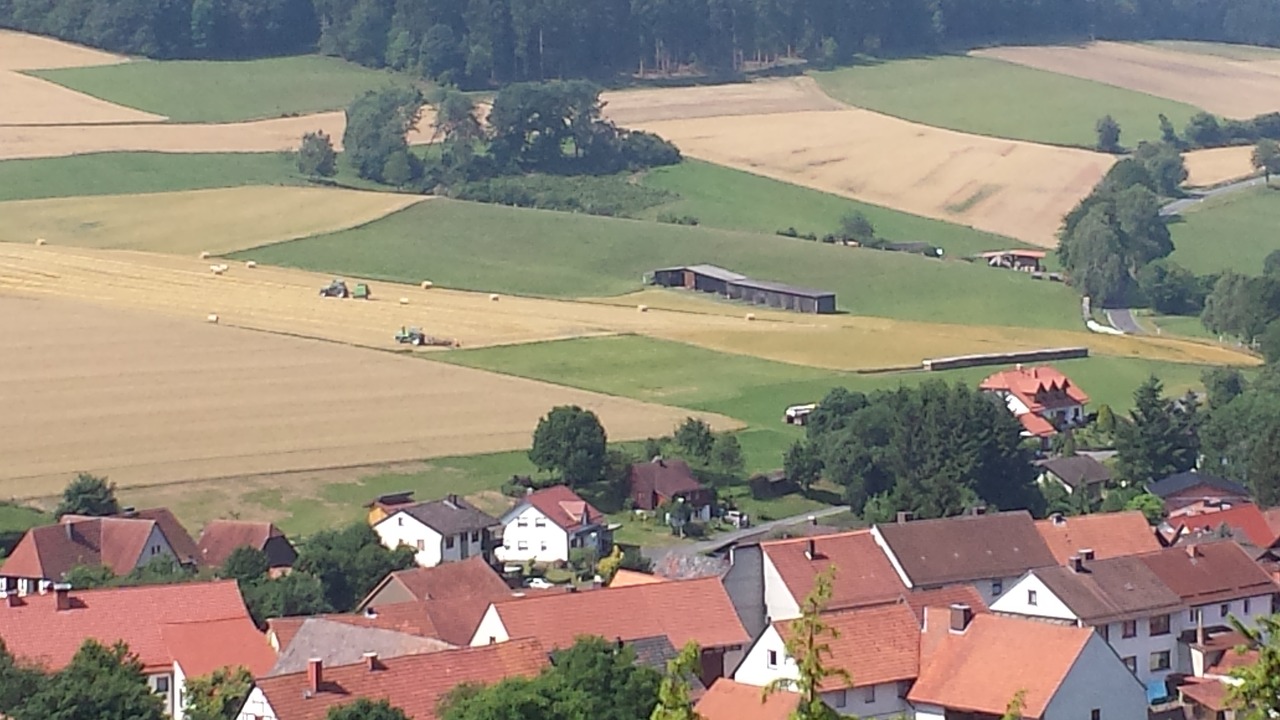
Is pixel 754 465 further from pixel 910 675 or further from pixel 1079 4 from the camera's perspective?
pixel 1079 4

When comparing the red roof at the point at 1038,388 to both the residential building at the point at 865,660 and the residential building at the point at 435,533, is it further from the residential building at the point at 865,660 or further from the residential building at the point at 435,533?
the residential building at the point at 865,660

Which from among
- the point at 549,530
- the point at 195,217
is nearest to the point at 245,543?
the point at 549,530

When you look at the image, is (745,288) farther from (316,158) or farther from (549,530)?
(549,530)

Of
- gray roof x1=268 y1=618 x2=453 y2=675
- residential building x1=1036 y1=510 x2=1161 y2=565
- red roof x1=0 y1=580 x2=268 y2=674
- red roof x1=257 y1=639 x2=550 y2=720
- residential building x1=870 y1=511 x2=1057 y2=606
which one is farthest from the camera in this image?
residential building x1=1036 y1=510 x2=1161 y2=565

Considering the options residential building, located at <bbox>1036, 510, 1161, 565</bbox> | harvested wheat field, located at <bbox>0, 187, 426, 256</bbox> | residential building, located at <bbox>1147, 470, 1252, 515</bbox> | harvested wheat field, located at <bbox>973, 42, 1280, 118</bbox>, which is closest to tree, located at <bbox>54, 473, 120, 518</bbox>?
residential building, located at <bbox>1036, 510, 1161, 565</bbox>

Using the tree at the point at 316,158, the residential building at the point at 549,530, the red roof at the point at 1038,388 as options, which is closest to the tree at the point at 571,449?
the residential building at the point at 549,530

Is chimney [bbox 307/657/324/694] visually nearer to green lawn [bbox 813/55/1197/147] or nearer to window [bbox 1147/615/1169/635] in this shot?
window [bbox 1147/615/1169/635]
